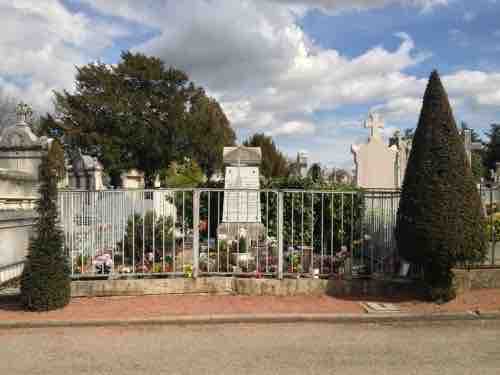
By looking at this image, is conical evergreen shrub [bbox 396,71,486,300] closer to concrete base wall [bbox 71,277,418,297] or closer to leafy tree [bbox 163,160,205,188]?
concrete base wall [bbox 71,277,418,297]

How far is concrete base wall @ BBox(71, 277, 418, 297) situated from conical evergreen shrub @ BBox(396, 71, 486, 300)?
0.85 m

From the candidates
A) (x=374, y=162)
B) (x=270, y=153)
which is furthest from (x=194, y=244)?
(x=270, y=153)

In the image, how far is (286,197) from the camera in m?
12.4

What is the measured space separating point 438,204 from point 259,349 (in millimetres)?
3521

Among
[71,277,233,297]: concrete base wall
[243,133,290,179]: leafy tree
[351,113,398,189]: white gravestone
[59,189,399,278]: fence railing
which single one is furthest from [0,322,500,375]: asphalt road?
[243,133,290,179]: leafy tree

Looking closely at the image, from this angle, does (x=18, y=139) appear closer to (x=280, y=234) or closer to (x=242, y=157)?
(x=242, y=157)

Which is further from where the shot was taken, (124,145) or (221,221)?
(124,145)

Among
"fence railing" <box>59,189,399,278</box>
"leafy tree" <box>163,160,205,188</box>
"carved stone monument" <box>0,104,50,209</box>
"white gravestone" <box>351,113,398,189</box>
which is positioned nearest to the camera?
"fence railing" <box>59,189,399,278</box>

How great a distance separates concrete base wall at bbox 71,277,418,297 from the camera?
786cm

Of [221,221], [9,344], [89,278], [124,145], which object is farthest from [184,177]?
[9,344]

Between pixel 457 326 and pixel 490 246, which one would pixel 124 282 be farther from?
pixel 490 246

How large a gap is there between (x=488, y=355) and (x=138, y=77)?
4184 centimetres

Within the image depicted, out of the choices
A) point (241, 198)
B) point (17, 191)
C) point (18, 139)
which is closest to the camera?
point (17, 191)

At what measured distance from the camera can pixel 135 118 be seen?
4128 cm
